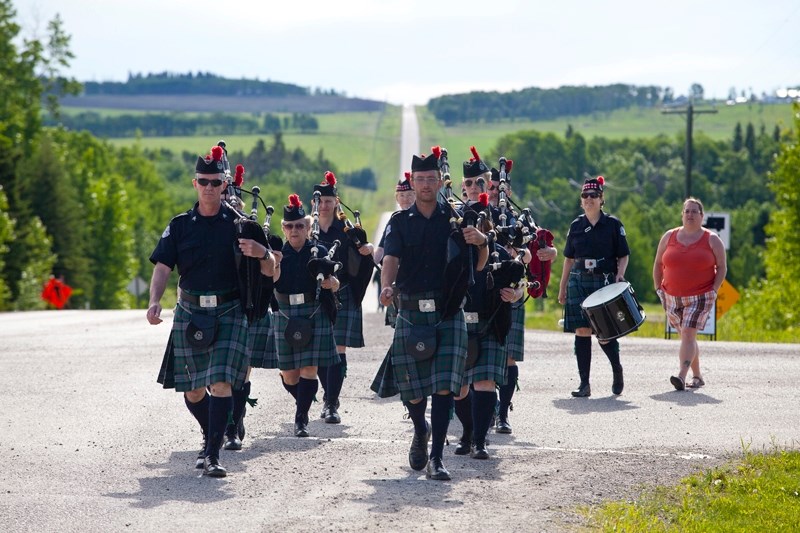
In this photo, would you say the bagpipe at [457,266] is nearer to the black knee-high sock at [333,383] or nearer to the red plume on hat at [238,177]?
the red plume on hat at [238,177]

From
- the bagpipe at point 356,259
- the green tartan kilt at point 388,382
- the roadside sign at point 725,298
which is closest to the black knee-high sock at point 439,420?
the green tartan kilt at point 388,382

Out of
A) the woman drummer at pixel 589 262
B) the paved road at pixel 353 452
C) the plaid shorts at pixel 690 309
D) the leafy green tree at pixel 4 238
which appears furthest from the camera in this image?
the leafy green tree at pixel 4 238

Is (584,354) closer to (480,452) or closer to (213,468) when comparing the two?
(480,452)

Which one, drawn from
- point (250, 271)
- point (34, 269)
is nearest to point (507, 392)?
point (250, 271)

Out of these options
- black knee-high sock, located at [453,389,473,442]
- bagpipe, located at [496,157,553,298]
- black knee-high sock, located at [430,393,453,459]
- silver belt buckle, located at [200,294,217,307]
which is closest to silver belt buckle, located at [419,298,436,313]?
black knee-high sock, located at [430,393,453,459]

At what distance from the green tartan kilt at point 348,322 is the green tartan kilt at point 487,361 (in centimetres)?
296

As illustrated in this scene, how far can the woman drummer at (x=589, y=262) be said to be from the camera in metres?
13.7

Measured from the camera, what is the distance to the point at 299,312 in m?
11.6

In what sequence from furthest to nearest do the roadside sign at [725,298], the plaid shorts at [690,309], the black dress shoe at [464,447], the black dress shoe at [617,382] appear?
1. the roadside sign at [725,298]
2. the plaid shorts at [690,309]
3. the black dress shoe at [617,382]
4. the black dress shoe at [464,447]

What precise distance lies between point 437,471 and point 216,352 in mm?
1654

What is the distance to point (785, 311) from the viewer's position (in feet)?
129

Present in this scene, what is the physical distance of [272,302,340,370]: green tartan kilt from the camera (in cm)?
1158

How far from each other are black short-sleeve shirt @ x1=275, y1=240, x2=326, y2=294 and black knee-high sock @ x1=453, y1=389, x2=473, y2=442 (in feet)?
6.47

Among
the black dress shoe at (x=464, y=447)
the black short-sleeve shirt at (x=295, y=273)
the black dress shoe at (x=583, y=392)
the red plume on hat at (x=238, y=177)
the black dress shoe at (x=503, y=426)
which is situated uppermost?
the red plume on hat at (x=238, y=177)
